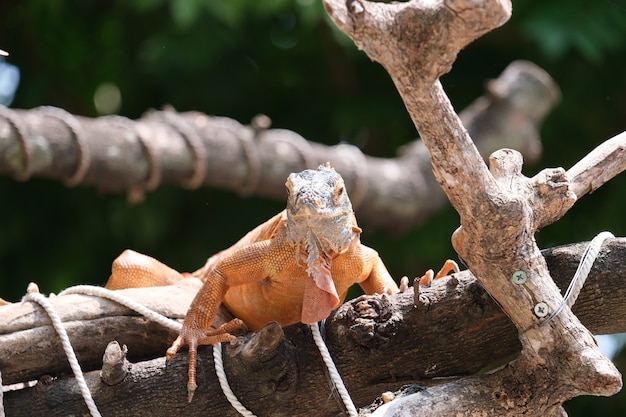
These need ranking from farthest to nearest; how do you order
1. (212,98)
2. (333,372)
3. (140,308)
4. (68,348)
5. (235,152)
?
(212,98)
(235,152)
(140,308)
(68,348)
(333,372)

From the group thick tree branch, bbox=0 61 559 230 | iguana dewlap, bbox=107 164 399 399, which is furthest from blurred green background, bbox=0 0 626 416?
iguana dewlap, bbox=107 164 399 399

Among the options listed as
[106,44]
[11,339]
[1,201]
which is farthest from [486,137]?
[11,339]

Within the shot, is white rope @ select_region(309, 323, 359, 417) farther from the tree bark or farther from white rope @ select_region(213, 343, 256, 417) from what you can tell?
white rope @ select_region(213, 343, 256, 417)

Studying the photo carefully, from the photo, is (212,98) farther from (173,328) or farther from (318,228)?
(318,228)

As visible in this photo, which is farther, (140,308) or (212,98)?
(212,98)

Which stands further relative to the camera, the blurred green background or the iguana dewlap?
the blurred green background

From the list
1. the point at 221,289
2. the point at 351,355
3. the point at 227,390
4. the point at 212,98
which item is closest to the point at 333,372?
the point at 351,355

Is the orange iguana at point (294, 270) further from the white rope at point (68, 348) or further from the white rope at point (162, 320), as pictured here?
the white rope at point (68, 348)

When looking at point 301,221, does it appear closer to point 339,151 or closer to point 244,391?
point 244,391
